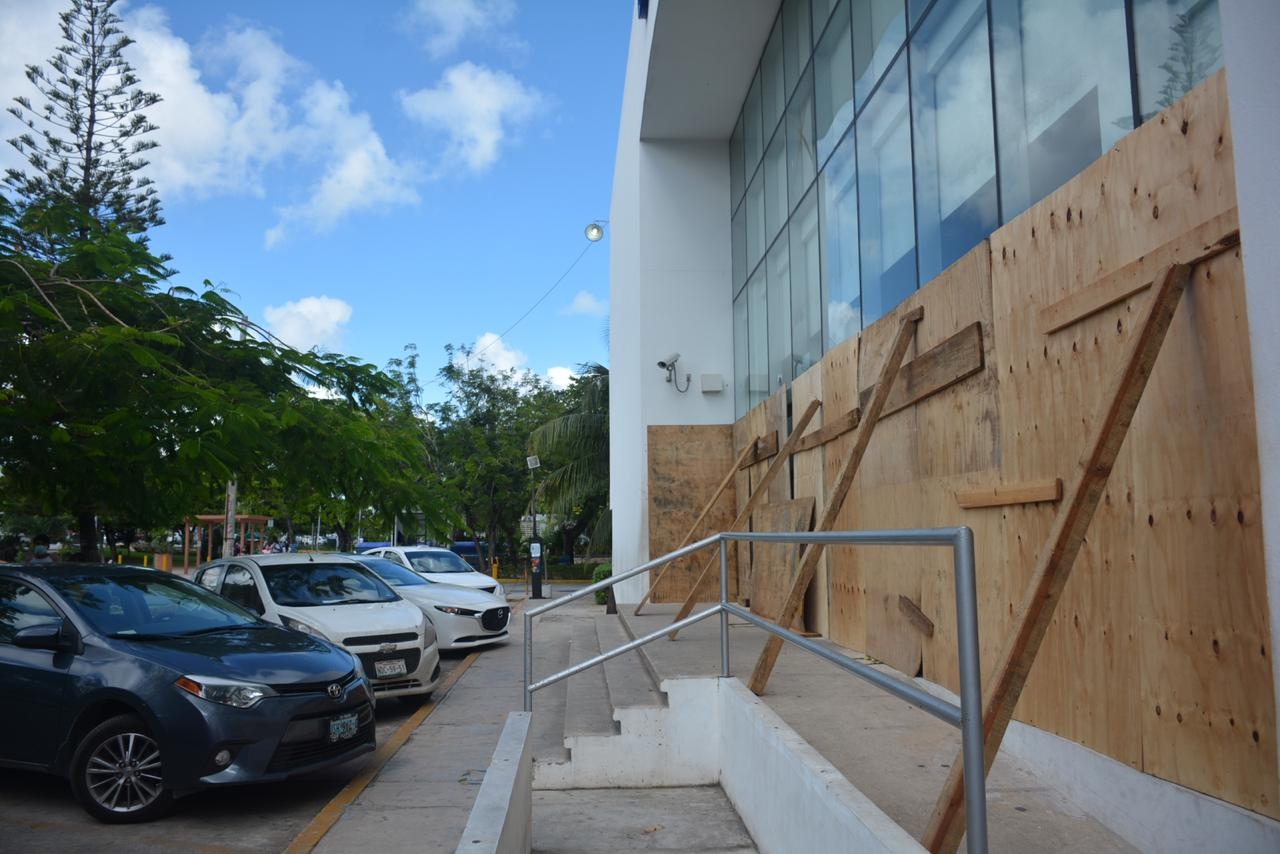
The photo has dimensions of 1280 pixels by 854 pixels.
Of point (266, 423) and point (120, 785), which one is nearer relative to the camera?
point (120, 785)

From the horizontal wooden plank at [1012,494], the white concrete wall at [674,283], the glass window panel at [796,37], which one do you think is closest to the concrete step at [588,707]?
the horizontal wooden plank at [1012,494]

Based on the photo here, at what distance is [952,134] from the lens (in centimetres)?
681

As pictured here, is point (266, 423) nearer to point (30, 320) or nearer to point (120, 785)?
point (30, 320)

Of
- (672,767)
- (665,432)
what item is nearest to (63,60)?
(665,432)

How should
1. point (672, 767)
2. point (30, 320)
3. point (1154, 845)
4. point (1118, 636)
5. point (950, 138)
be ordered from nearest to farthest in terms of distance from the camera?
point (1154, 845) < point (1118, 636) < point (672, 767) < point (950, 138) < point (30, 320)

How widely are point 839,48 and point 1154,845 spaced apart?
816 cm

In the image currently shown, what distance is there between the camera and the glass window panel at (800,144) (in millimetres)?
10945

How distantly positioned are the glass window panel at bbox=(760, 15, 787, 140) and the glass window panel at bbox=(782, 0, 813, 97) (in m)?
0.27

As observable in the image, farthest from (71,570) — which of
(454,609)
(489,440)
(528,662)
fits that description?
(489,440)

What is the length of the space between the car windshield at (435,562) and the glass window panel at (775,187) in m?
8.28

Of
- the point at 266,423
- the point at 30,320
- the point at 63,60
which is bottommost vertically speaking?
the point at 266,423

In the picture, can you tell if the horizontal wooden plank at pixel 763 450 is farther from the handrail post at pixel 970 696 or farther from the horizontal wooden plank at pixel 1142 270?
the handrail post at pixel 970 696

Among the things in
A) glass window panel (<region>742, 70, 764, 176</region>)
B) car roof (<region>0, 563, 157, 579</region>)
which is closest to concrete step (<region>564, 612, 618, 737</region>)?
car roof (<region>0, 563, 157, 579</region>)

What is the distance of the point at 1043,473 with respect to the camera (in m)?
4.93
